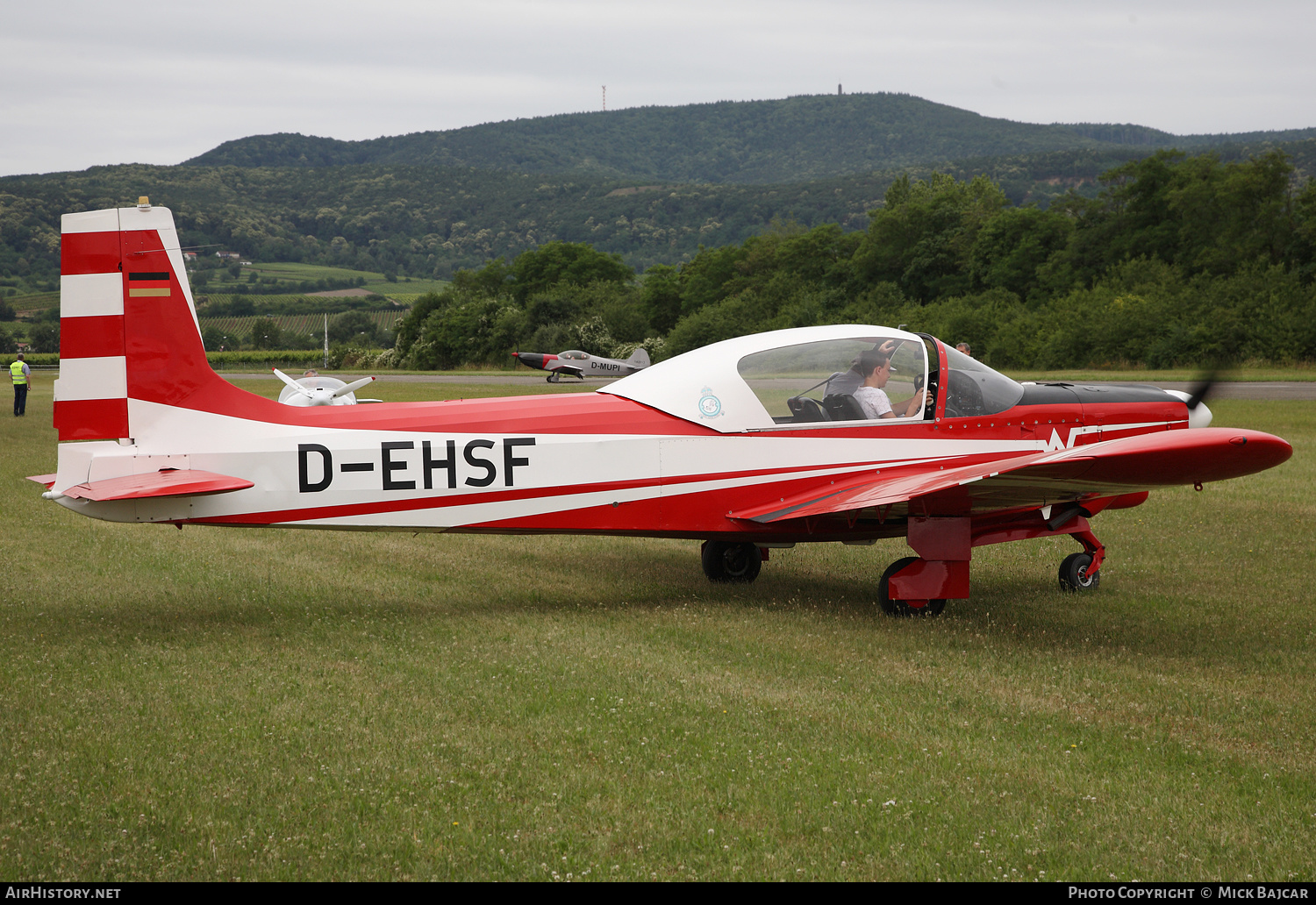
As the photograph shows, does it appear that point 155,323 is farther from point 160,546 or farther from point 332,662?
point 160,546

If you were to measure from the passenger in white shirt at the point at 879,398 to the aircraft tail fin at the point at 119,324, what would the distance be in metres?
4.78

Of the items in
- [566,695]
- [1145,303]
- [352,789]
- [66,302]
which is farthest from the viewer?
[1145,303]

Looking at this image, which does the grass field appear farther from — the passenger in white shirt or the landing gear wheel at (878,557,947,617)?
the passenger in white shirt

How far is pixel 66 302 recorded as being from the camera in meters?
6.66

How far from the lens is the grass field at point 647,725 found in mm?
3717

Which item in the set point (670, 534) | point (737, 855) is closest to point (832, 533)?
point (670, 534)

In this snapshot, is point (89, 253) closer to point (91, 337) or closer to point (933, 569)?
point (91, 337)

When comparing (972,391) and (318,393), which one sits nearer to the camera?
(972,391)

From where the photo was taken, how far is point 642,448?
7535 mm

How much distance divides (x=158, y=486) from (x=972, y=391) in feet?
19.4

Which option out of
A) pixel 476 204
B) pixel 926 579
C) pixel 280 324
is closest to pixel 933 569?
pixel 926 579

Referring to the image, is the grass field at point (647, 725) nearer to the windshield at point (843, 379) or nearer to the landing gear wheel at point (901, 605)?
the landing gear wheel at point (901, 605)

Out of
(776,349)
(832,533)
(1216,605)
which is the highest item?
(776,349)
